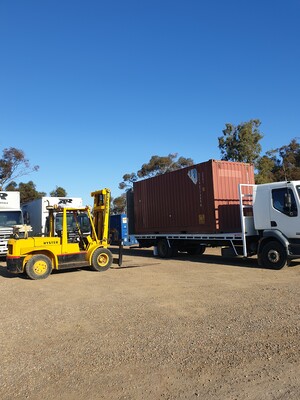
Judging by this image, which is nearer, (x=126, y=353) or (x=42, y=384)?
(x=42, y=384)

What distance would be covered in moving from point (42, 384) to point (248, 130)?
3374 centimetres

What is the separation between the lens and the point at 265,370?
4160 millimetres

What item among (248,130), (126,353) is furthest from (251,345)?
(248,130)

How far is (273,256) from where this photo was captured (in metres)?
11.8

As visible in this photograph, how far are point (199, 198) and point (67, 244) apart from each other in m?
5.41

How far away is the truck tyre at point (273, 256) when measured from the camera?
38.2ft

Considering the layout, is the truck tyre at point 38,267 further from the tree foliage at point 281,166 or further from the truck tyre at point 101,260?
the tree foliage at point 281,166

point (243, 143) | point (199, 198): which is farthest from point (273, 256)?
point (243, 143)

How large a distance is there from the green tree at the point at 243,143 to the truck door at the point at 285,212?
78.1 ft

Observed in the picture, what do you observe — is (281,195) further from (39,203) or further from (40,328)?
(39,203)

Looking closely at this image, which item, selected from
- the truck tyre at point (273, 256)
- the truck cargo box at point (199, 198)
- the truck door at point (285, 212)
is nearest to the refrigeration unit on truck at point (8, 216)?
the truck cargo box at point (199, 198)

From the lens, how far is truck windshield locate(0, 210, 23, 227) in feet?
55.3

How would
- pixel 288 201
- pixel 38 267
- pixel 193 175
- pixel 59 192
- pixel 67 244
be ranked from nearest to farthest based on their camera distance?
pixel 288 201 → pixel 38 267 → pixel 67 244 → pixel 193 175 → pixel 59 192

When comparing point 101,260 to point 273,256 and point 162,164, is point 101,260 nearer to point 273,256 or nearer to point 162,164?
point 273,256
